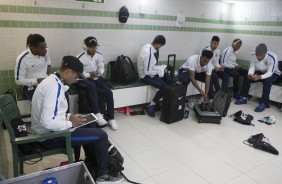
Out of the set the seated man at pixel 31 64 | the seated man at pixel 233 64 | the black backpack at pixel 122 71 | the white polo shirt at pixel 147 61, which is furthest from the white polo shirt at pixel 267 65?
the seated man at pixel 31 64

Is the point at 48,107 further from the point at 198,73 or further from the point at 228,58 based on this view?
the point at 228,58

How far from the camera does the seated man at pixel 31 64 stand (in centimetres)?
296

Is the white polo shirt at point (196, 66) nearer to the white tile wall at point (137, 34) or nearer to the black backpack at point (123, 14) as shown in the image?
the white tile wall at point (137, 34)

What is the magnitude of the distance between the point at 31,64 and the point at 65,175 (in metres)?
1.94

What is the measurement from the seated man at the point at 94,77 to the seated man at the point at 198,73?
5.21 ft

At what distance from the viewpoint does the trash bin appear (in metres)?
1.53

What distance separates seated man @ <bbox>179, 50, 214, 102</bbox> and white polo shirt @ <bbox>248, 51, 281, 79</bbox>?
1.02 metres

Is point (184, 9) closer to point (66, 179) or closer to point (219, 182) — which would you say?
→ point (219, 182)

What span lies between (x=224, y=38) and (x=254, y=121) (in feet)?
8.44

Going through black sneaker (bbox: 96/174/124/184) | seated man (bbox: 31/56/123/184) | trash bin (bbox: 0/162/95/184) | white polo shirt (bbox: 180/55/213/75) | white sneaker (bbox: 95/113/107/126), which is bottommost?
black sneaker (bbox: 96/174/124/184)

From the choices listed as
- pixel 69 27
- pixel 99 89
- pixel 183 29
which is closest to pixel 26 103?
pixel 99 89

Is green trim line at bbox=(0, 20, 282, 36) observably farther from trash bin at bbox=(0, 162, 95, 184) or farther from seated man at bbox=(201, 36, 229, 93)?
trash bin at bbox=(0, 162, 95, 184)

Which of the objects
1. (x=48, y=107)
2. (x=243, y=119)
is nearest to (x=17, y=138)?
(x=48, y=107)

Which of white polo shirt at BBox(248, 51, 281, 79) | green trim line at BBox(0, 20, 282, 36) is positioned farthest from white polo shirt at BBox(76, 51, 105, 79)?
white polo shirt at BBox(248, 51, 281, 79)
